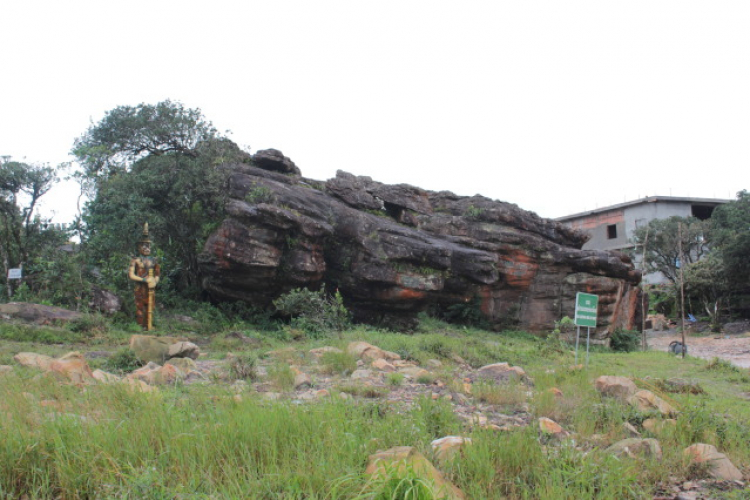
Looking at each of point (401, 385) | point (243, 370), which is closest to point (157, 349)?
point (243, 370)

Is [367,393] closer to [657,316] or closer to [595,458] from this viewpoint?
[595,458]

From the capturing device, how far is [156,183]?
2033cm

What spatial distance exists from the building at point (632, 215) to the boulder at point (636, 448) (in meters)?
43.7

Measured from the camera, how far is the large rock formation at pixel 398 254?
19156mm

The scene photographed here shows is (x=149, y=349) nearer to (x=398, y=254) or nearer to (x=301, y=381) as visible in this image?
(x=301, y=381)

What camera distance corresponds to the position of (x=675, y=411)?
6.20 meters

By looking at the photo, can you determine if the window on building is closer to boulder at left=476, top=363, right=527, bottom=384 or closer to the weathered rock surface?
boulder at left=476, top=363, right=527, bottom=384

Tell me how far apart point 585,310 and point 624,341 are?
1840cm

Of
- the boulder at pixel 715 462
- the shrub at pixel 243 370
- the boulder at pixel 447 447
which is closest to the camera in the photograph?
the boulder at pixel 447 447

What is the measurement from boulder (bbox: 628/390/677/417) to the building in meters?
41.6

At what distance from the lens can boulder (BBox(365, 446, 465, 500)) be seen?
10.6ft

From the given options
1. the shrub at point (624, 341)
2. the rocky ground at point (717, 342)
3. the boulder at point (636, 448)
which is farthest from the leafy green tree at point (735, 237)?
the boulder at point (636, 448)

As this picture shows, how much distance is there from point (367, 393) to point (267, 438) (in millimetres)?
A: 2902

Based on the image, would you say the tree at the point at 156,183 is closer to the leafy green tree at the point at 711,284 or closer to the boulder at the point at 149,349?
the boulder at the point at 149,349
